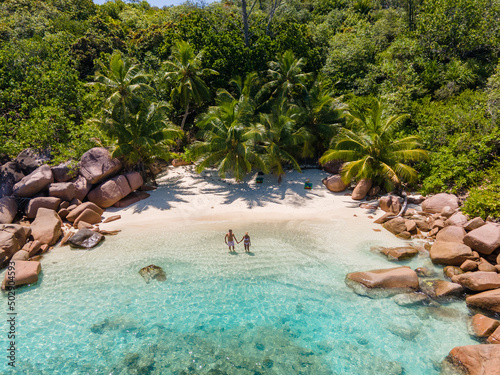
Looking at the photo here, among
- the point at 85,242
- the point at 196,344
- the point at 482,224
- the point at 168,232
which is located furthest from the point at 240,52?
the point at 196,344

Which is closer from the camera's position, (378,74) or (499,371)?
(499,371)

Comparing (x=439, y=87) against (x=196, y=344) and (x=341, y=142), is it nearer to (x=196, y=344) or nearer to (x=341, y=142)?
(x=341, y=142)

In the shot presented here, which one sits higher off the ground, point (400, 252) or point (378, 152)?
point (378, 152)

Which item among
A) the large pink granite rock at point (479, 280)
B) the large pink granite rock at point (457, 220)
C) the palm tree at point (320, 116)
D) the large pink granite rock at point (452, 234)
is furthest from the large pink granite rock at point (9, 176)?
the large pink granite rock at point (457, 220)

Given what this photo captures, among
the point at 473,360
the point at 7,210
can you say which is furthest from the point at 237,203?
the point at 473,360

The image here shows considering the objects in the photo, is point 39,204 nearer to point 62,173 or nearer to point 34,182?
point 34,182

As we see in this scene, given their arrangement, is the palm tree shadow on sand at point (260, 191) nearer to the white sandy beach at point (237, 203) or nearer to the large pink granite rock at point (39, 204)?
the white sandy beach at point (237, 203)

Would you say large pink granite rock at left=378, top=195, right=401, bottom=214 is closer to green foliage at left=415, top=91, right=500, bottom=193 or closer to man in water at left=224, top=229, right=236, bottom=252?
green foliage at left=415, top=91, right=500, bottom=193
